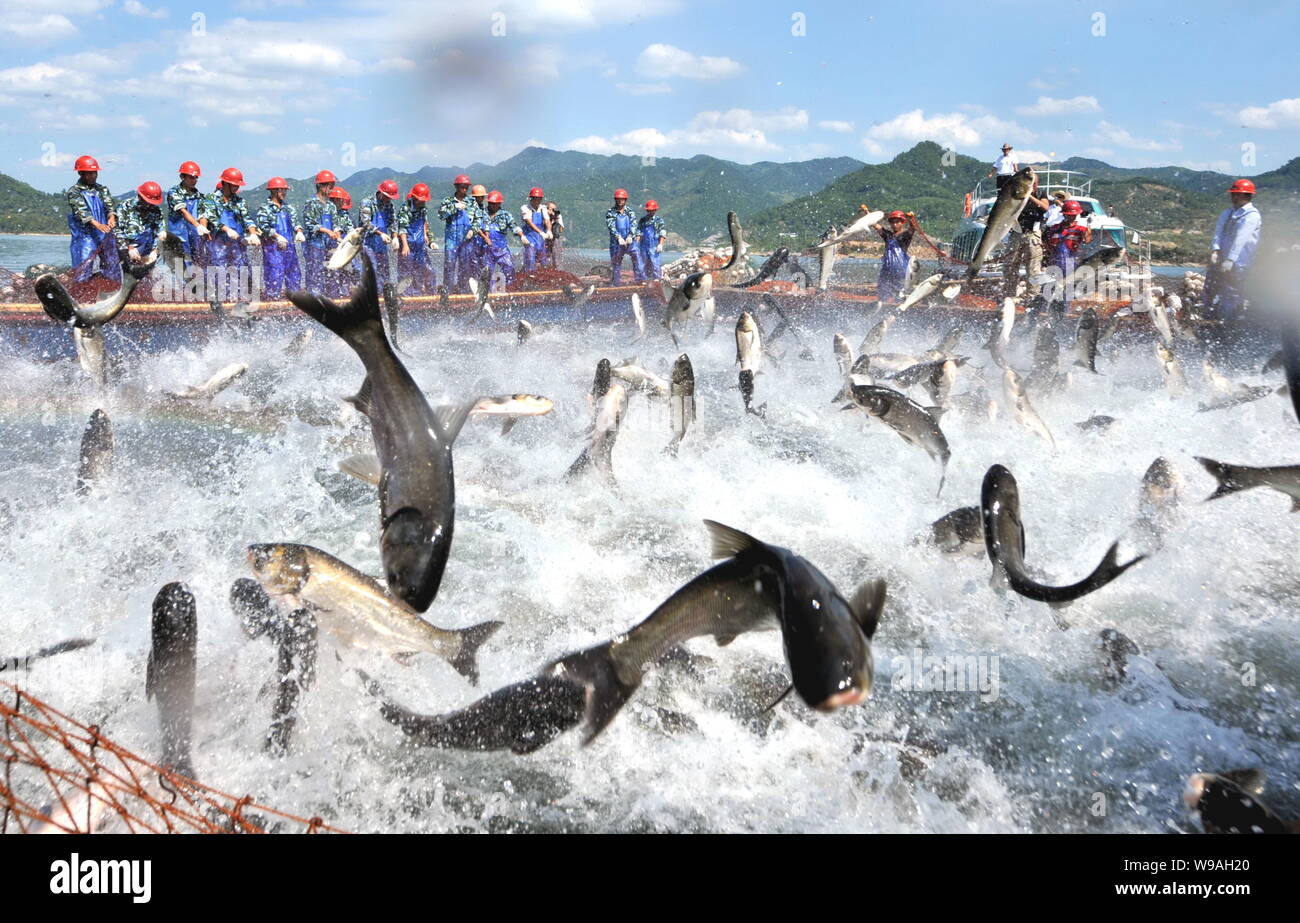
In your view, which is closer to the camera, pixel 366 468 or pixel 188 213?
pixel 366 468

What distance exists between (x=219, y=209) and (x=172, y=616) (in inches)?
481

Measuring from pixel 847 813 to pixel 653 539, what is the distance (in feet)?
11.7

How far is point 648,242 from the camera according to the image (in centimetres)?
2119

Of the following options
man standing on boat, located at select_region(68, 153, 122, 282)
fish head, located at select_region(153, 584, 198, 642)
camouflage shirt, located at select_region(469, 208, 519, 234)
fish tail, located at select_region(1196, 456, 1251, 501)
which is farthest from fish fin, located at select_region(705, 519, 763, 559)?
camouflage shirt, located at select_region(469, 208, 519, 234)

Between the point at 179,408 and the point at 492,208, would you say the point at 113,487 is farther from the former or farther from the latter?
the point at 492,208

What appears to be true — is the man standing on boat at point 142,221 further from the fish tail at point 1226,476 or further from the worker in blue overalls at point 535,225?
the fish tail at point 1226,476

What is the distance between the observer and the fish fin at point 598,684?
11.8 feet

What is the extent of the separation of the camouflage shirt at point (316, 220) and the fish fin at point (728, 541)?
14.9 meters

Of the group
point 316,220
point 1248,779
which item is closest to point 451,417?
point 1248,779

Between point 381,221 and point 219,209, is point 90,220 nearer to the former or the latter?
point 219,209

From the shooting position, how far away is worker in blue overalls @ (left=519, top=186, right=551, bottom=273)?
64.1 feet

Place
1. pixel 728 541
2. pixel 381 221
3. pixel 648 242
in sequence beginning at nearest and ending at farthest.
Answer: pixel 728 541, pixel 381 221, pixel 648 242
